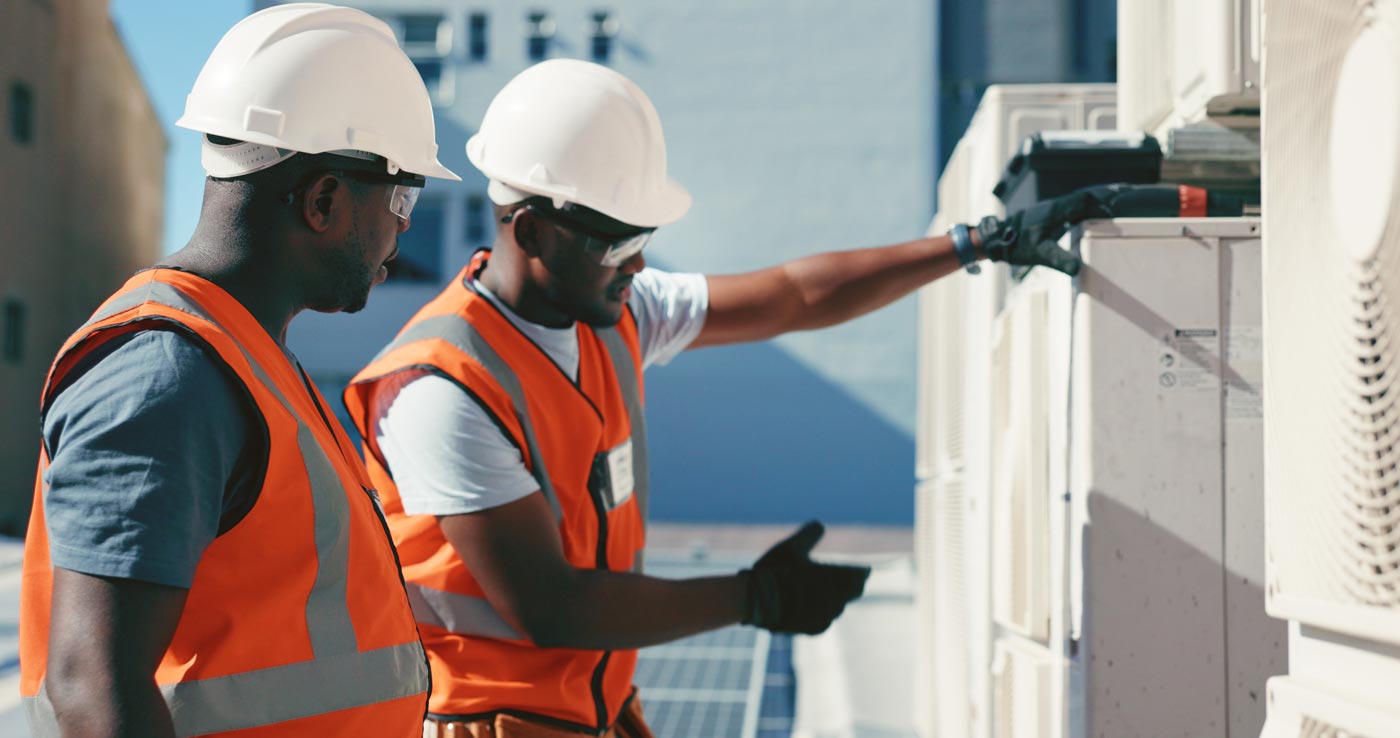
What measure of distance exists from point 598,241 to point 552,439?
418 millimetres

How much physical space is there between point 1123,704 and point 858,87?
16.0 metres

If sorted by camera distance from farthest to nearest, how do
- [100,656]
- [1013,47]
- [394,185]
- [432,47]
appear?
[432,47]
[1013,47]
[394,185]
[100,656]

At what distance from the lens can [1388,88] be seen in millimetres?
1277

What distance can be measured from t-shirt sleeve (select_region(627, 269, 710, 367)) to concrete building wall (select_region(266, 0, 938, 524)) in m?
14.2

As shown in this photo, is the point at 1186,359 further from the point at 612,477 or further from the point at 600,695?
the point at 600,695

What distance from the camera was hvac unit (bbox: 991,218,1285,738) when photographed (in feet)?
6.97

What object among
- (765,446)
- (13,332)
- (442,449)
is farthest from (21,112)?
(442,449)

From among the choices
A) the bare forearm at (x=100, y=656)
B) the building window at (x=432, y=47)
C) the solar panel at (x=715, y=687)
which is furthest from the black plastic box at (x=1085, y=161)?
the building window at (x=432, y=47)

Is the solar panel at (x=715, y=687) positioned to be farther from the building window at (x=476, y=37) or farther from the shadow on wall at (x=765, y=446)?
the building window at (x=476, y=37)

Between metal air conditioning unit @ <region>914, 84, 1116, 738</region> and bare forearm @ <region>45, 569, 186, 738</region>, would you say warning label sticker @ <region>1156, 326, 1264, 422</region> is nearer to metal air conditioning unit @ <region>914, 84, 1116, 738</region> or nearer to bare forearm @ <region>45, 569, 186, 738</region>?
metal air conditioning unit @ <region>914, 84, 1116, 738</region>

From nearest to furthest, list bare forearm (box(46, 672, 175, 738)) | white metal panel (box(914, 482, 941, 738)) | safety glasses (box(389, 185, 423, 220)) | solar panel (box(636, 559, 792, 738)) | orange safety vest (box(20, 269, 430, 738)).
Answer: bare forearm (box(46, 672, 175, 738)) → orange safety vest (box(20, 269, 430, 738)) → safety glasses (box(389, 185, 423, 220)) → white metal panel (box(914, 482, 941, 738)) → solar panel (box(636, 559, 792, 738))

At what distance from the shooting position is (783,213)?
1747 centimetres

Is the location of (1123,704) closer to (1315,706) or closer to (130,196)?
(1315,706)

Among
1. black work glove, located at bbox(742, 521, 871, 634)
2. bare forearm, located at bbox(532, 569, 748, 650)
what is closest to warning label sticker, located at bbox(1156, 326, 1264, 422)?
black work glove, located at bbox(742, 521, 871, 634)
